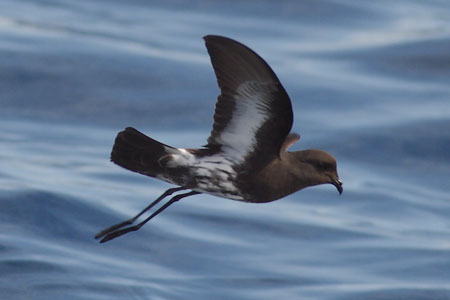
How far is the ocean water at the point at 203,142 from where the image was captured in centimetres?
1359

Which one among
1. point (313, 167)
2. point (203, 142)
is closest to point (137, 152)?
point (313, 167)

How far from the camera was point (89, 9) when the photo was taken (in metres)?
21.9

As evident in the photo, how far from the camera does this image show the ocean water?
1359 centimetres

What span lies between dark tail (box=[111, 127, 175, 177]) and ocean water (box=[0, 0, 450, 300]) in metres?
Result: 4.99

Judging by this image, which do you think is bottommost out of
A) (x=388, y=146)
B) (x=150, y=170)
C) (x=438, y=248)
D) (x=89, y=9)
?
(x=150, y=170)

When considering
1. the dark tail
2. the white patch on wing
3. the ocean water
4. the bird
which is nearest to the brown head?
the bird

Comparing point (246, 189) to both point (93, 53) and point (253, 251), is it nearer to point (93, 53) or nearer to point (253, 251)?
point (253, 251)

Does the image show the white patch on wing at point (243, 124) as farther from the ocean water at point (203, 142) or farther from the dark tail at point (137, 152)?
the ocean water at point (203, 142)

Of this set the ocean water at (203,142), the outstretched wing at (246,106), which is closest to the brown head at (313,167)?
the outstretched wing at (246,106)

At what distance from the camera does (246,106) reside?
283 inches

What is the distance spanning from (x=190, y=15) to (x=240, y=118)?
1531cm

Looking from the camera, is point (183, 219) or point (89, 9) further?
point (89, 9)

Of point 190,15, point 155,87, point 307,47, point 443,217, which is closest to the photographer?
point 443,217

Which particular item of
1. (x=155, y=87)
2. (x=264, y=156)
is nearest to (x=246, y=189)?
(x=264, y=156)
